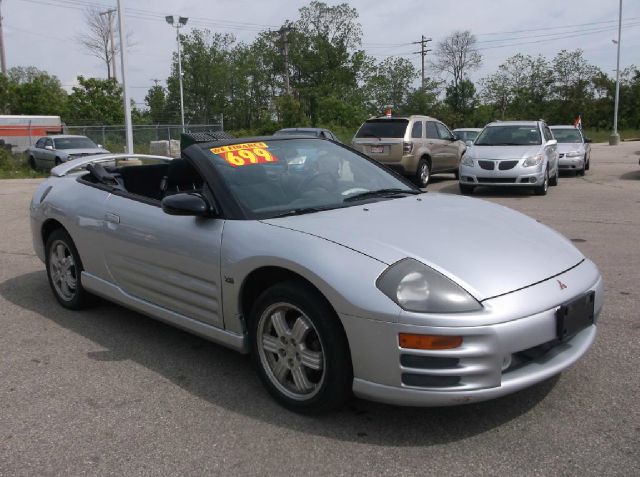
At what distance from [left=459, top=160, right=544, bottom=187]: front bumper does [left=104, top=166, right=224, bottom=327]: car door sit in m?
9.78

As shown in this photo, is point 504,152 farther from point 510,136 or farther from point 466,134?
point 466,134

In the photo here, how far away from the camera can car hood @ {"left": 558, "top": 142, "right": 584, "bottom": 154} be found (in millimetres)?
17516

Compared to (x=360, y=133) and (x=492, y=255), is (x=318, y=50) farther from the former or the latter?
(x=492, y=255)

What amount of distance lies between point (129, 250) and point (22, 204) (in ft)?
33.7

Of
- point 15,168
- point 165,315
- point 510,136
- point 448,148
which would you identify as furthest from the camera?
point 15,168

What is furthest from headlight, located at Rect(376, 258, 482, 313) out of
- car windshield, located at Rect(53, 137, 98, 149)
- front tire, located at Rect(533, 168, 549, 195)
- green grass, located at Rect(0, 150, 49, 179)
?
green grass, located at Rect(0, 150, 49, 179)

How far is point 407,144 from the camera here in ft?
48.2

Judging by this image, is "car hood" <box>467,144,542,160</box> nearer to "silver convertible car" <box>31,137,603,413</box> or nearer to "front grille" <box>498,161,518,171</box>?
"front grille" <box>498,161,518,171</box>

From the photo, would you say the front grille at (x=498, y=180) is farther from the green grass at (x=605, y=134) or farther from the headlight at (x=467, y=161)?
the green grass at (x=605, y=134)

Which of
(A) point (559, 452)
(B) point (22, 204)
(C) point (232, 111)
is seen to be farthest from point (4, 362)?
(C) point (232, 111)

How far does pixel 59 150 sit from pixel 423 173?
13355 millimetres

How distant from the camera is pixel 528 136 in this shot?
13.8m

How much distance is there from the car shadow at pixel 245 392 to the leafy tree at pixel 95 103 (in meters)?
41.6

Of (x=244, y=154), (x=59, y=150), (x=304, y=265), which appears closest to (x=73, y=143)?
(x=59, y=150)
